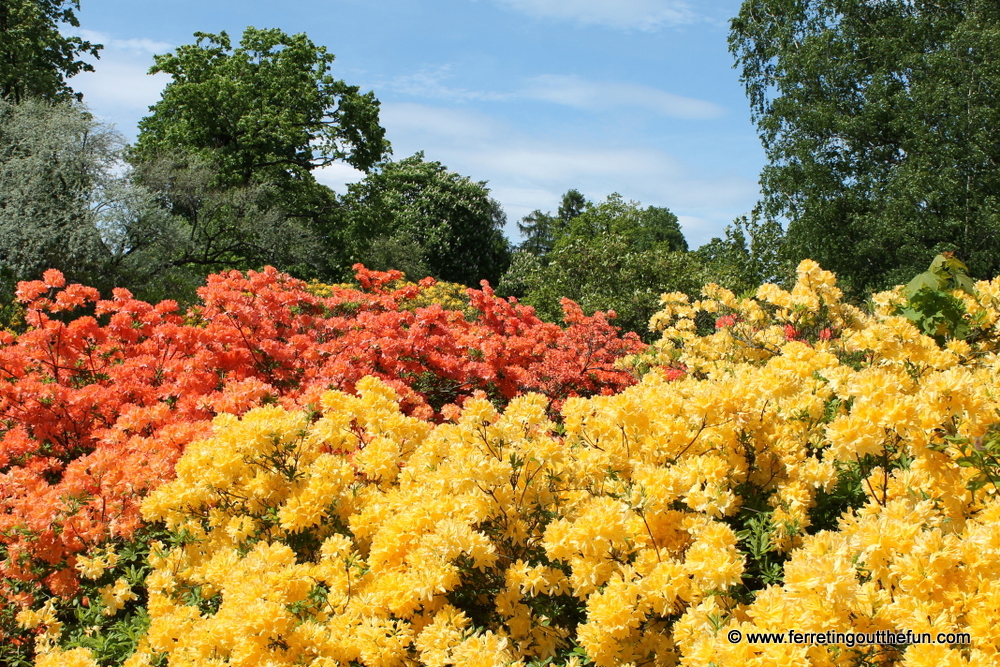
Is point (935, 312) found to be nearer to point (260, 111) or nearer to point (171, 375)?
point (171, 375)

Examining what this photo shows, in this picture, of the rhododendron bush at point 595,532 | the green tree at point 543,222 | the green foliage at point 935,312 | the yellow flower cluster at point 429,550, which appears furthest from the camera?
the green tree at point 543,222

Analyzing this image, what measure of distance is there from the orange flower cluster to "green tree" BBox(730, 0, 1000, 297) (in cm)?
Result: 1259

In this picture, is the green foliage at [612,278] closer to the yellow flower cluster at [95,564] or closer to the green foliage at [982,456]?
the yellow flower cluster at [95,564]

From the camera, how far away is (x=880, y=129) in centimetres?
1816

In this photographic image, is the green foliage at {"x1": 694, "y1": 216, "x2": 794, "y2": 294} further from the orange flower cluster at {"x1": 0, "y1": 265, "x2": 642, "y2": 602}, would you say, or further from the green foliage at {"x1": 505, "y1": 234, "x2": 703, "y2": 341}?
the orange flower cluster at {"x1": 0, "y1": 265, "x2": 642, "y2": 602}

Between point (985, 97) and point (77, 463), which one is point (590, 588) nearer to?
point (77, 463)

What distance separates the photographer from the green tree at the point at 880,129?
16344 mm

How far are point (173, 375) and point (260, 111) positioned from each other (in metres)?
17.9

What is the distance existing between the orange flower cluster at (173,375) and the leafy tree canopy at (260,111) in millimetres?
15186

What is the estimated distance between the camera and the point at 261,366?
5.51 m

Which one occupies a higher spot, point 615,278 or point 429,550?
point 615,278

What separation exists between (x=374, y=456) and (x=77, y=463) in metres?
1.67

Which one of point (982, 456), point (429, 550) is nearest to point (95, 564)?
point (429, 550)

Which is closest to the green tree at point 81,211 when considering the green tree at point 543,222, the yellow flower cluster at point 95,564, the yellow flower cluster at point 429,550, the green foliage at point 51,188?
the green foliage at point 51,188
